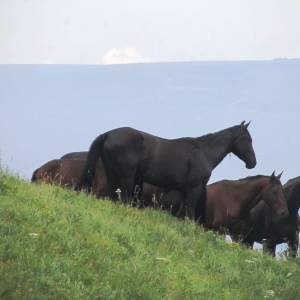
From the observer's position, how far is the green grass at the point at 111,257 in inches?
270

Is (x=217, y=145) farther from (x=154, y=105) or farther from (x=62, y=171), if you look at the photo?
(x=154, y=105)

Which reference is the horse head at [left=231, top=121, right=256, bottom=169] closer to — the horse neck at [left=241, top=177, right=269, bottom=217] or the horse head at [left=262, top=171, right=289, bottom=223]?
the horse neck at [left=241, top=177, right=269, bottom=217]

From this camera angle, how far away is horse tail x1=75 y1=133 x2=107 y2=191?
1280cm

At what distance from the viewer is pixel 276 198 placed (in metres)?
13.9

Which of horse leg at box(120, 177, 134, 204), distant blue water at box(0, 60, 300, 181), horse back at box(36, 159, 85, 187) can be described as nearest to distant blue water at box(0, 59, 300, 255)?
distant blue water at box(0, 60, 300, 181)

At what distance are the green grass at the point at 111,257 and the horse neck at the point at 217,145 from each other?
109 inches

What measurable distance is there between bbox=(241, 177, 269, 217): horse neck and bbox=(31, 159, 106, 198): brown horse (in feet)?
9.51

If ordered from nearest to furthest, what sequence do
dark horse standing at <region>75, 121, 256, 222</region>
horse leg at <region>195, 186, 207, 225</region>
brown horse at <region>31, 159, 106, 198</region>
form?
dark horse standing at <region>75, 121, 256, 222</region>
horse leg at <region>195, 186, 207, 225</region>
brown horse at <region>31, 159, 106, 198</region>

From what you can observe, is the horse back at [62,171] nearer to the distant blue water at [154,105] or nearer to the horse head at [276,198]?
the horse head at [276,198]

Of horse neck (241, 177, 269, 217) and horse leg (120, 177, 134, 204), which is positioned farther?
horse neck (241, 177, 269, 217)

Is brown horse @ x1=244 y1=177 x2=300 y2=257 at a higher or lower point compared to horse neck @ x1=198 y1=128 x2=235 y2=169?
lower

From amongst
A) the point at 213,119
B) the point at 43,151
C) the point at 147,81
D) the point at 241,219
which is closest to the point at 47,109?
the point at 43,151

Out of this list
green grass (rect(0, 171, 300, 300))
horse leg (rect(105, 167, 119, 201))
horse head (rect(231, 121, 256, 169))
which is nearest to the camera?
green grass (rect(0, 171, 300, 300))

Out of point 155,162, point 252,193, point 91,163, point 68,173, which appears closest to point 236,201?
Answer: point 252,193
